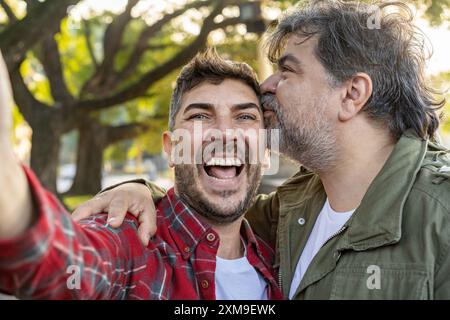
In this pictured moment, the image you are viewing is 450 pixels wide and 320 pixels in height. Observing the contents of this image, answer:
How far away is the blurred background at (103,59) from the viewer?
26.6 ft

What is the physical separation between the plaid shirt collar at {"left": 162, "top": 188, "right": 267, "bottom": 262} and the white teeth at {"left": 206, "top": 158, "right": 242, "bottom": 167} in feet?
0.81

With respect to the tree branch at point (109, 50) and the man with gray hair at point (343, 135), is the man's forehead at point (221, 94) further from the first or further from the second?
the tree branch at point (109, 50)

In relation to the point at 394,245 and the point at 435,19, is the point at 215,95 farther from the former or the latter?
the point at 435,19

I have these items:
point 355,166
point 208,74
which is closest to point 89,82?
point 208,74

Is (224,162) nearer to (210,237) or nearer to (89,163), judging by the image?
(210,237)

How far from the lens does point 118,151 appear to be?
31562 mm

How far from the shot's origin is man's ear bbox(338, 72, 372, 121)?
9.65 ft

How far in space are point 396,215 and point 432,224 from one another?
0.52ft

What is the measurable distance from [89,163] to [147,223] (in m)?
16.4

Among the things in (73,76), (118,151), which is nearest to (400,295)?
(73,76)

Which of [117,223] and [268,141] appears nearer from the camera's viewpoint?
[117,223]

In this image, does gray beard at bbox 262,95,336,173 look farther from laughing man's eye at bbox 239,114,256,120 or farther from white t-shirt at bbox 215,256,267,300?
white t-shirt at bbox 215,256,267,300

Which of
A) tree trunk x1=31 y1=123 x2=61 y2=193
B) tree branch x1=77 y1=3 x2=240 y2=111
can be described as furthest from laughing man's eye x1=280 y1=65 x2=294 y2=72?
tree trunk x1=31 y1=123 x2=61 y2=193

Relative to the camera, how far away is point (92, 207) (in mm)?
2576
